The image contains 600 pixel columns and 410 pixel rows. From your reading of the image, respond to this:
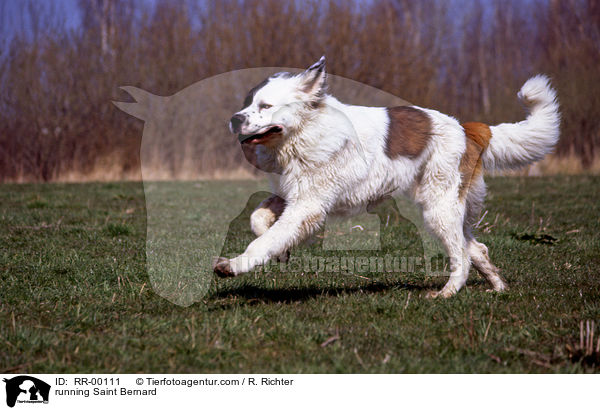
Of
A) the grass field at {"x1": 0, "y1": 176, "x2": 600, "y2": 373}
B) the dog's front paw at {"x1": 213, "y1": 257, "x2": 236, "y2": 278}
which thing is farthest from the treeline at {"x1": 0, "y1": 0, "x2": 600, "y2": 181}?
the dog's front paw at {"x1": 213, "y1": 257, "x2": 236, "y2": 278}

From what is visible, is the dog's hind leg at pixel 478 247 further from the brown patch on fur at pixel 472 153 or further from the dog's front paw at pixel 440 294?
the dog's front paw at pixel 440 294

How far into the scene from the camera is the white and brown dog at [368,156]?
12.7ft

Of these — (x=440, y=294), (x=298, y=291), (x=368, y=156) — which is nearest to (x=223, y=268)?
(x=298, y=291)

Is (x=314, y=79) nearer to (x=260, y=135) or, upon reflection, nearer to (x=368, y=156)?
(x=260, y=135)

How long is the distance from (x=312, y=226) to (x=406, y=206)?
5569mm

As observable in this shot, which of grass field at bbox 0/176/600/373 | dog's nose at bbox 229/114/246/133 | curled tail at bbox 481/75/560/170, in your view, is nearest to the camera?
grass field at bbox 0/176/600/373

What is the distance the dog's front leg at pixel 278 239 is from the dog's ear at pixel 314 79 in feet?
2.77

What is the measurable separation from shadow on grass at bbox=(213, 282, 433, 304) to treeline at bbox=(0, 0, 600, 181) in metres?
10.3

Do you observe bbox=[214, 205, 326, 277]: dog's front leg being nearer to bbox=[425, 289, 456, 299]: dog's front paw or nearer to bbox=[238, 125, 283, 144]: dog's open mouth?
bbox=[238, 125, 283, 144]: dog's open mouth

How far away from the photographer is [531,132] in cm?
470

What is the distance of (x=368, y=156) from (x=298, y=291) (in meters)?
1.16

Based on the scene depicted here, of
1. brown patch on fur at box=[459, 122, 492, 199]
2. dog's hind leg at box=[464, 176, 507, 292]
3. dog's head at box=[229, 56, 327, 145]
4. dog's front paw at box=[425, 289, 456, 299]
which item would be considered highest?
dog's head at box=[229, 56, 327, 145]

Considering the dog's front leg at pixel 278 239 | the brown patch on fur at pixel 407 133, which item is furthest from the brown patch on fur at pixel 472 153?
the dog's front leg at pixel 278 239

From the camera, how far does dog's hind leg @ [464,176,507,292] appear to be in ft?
15.0
